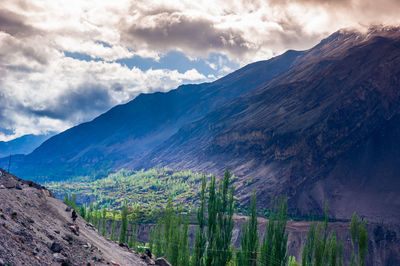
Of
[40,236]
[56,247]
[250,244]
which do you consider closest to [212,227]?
[250,244]

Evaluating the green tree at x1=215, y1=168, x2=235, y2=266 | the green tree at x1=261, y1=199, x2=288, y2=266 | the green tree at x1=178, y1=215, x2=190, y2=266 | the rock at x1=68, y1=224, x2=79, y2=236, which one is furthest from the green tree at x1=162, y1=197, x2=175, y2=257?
the rock at x1=68, y1=224, x2=79, y2=236

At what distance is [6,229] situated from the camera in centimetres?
1802

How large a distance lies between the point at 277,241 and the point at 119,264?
2308 centimetres

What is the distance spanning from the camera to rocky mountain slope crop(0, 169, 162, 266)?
17094 millimetres

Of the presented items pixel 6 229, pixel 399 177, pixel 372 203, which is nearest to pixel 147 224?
pixel 372 203

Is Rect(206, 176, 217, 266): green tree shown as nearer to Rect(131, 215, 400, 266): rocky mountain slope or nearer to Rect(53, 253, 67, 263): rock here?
Rect(53, 253, 67, 263): rock

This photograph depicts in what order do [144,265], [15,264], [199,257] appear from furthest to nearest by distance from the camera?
[199,257], [144,265], [15,264]

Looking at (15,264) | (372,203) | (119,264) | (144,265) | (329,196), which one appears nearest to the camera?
(15,264)

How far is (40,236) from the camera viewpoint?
20.1 meters

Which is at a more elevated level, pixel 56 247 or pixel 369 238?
pixel 56 247

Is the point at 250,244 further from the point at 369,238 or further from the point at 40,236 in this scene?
the point at 369,238

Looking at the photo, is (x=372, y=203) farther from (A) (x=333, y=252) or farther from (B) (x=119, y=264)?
(B) (x=119, y=264)

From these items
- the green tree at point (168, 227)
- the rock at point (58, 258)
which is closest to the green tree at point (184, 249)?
the green tree at point (168, 227)

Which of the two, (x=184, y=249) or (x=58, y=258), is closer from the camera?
(x=58, y=258)
